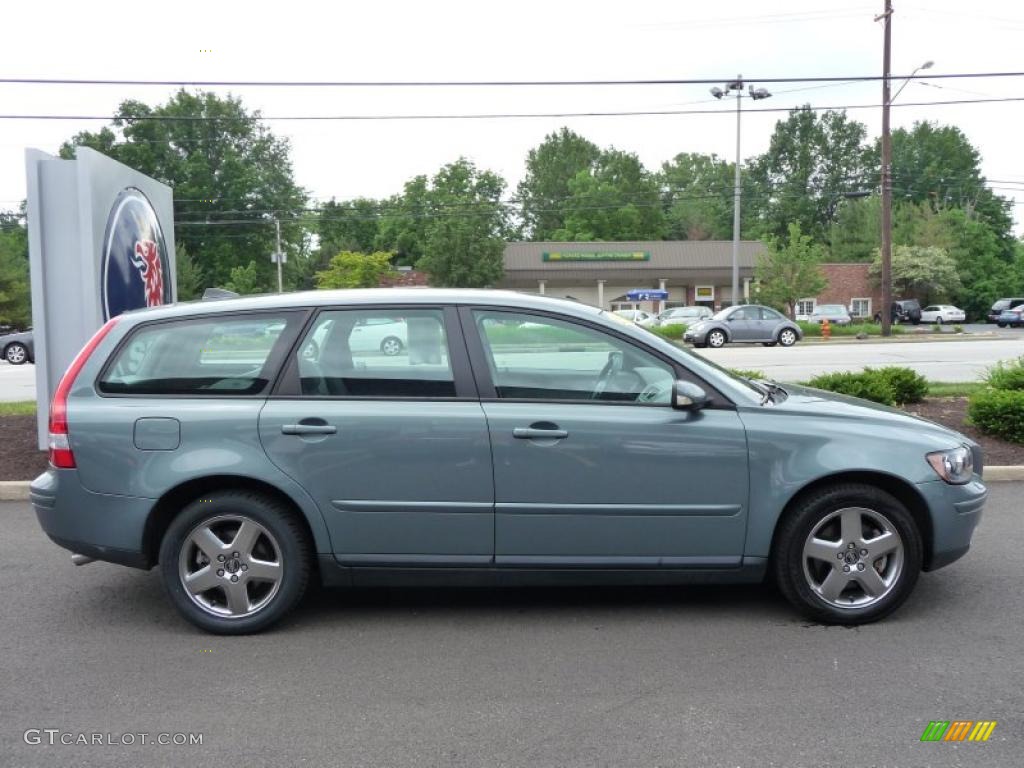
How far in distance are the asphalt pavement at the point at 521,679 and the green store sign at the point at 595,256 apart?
53428 millimetres

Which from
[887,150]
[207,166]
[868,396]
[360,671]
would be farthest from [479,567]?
[207,166]

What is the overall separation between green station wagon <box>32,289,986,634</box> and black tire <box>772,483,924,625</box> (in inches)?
0.4

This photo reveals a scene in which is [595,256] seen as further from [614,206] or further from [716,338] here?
[716,338]

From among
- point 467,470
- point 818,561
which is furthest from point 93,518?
point 818,561

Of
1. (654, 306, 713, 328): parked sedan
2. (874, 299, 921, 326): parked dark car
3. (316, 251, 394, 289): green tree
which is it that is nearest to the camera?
(654, 306, 713, 328): parked sedan

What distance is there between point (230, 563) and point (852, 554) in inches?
120

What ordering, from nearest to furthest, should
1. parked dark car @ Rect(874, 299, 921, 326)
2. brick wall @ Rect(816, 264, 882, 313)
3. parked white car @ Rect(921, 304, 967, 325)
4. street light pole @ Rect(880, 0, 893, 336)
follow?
street light pole @ Rect(880, 0, 893, 336), parked white car @ Rect(921, 304, 967, 325), parked dark car @ Rect(874, 299, 921, 326), brick wall @ Rect(816, 264, 882, 313)

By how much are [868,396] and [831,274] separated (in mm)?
54263

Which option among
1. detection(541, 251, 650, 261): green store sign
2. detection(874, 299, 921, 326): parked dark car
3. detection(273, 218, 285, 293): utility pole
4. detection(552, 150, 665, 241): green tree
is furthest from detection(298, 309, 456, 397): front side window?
detection(552, 150, 665, 241): green tree

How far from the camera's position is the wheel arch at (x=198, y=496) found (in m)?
4.48

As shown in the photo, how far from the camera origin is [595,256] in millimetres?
58500

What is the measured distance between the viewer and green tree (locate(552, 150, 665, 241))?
80750mm

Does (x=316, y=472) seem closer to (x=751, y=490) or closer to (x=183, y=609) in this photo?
(x=183, y=609)

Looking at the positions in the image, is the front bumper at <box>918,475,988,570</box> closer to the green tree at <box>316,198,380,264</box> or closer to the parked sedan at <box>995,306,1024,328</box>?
the parked sedan at <box>995,306,1024,328</box>
